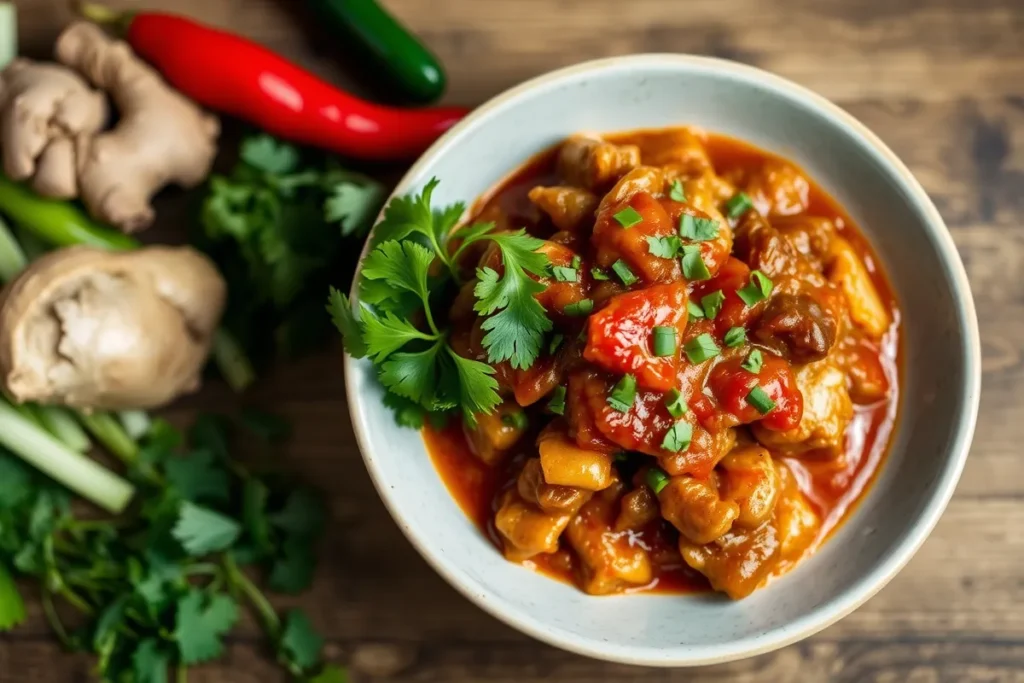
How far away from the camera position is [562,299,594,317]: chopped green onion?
2.67 meters

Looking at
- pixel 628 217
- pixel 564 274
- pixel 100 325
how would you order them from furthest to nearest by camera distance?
pixel 100 325, pixel 564 274, pixel 628 217

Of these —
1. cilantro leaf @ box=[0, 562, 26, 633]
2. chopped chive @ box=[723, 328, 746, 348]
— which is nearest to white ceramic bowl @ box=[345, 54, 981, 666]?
chopped chive @ box=[723, 328, 746, 348]

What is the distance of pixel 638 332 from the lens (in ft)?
8.26

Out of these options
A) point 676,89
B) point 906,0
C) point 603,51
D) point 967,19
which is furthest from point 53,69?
point 967,19

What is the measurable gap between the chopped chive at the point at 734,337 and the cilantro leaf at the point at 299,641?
1.95m

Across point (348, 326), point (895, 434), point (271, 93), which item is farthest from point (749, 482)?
point (271, 93)

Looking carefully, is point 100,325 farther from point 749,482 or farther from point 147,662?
point 749,482

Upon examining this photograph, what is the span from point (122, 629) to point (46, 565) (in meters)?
0.38

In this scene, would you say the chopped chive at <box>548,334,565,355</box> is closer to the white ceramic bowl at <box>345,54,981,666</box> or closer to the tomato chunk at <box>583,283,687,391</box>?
the tomato chunk at <box>583,283,687,391</box>

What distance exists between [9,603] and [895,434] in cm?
336

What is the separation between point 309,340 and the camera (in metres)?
3.51

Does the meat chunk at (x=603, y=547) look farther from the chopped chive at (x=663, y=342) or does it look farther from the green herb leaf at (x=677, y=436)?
the chopped chive at (x=663, y=342)

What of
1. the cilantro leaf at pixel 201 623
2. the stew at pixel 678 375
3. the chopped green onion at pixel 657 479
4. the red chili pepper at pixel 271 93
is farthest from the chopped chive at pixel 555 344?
the cilantro leaf at pixel 201 623

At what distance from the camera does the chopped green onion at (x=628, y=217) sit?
8.59ft
